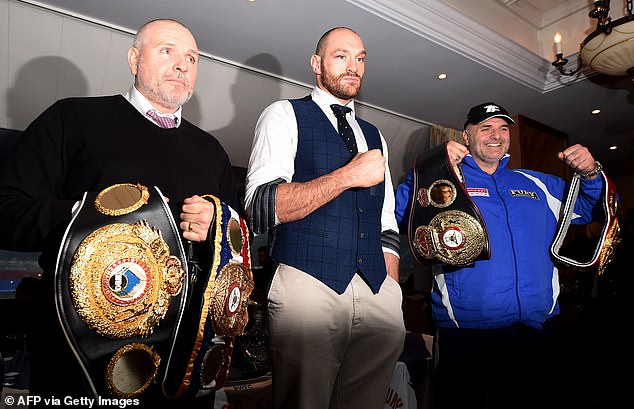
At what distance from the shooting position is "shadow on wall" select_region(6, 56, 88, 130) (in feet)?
8.38

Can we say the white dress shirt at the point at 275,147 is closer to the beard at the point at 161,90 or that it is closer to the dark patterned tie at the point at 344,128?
the dark patterned tie at the point at 344,128

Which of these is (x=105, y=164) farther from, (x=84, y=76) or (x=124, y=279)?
(x=84, y=76)

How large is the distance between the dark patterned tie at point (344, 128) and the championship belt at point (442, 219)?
1.87ft

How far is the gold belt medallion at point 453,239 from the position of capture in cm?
154

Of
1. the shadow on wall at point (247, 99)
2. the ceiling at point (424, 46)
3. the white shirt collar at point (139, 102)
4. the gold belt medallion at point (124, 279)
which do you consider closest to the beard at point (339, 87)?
the white shirt collar at point (139, 102)

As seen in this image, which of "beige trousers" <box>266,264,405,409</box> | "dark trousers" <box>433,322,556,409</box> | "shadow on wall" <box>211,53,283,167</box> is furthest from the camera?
"shadow on wall" <box>211,53,283,167</box>

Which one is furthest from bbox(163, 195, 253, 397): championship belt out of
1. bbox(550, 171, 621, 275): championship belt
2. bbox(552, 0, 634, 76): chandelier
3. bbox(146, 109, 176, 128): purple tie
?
bbox(552, 0, 634, 76): chandelier

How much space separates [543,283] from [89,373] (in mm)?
1631

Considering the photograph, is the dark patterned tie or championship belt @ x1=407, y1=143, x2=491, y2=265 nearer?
the dark patterned tie

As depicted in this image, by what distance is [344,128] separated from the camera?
4.00 feet

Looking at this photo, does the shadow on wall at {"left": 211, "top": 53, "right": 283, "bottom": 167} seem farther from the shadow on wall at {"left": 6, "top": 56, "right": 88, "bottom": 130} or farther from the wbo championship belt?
the wbo championship belt

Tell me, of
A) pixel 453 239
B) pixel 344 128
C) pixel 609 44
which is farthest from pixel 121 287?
pixel 609 44

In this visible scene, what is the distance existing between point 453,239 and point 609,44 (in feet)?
6.47

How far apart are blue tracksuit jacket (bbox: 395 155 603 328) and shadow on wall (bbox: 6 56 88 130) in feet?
7.53
